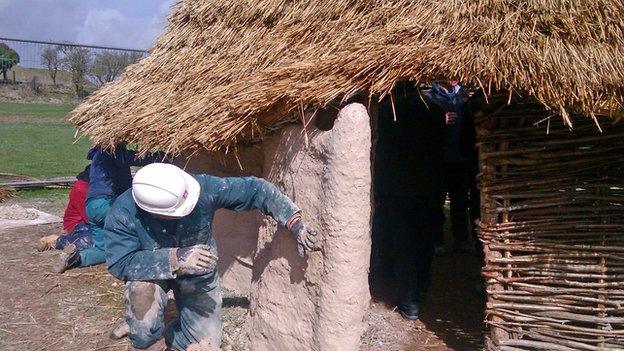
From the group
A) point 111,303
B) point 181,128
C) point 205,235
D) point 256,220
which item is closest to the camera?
point 205,235

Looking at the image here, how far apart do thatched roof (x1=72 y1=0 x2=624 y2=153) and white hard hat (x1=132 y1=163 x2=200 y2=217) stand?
0.49 meters

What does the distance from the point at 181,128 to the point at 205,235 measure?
2.80 ft

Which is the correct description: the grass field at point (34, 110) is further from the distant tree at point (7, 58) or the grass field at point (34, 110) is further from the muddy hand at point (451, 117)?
the muddy hand at point (451, 117)

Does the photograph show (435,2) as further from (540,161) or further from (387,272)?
(387,272)

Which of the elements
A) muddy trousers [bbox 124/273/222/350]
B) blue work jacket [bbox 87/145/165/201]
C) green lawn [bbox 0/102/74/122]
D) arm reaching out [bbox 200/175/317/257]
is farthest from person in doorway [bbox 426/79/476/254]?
green lawn [bbox 0/102/74/122]

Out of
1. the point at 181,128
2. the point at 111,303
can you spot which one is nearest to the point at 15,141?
the point at 111,303

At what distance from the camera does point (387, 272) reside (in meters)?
6.29

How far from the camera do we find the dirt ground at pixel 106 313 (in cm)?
491

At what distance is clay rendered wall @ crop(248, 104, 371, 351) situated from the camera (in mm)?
3961

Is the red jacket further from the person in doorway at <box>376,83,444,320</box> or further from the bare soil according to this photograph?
the person in doorway at <box>376,83,444,320</box>

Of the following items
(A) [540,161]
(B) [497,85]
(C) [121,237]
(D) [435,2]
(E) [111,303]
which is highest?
(D) [435,2]

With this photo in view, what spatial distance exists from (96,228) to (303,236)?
351 cm

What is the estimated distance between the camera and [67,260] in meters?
6.55

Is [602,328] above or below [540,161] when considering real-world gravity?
below
